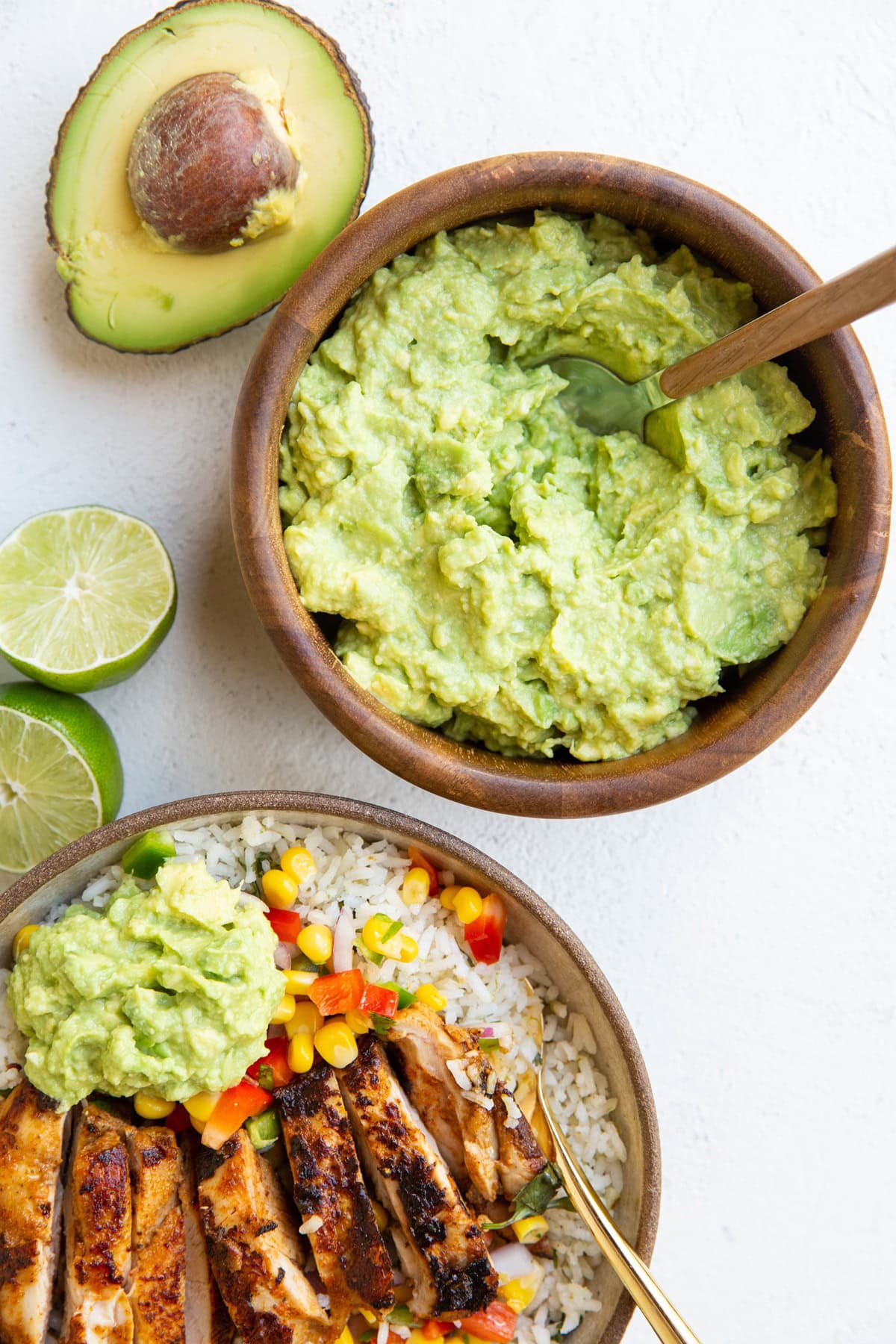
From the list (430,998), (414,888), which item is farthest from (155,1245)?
(414,888)

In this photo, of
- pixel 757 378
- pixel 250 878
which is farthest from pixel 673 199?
pixel 250 878

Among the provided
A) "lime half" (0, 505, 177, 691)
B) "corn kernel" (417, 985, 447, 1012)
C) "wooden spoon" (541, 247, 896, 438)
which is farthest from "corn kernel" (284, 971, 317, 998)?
"wooden spoon" (541, 247, 896, 438)

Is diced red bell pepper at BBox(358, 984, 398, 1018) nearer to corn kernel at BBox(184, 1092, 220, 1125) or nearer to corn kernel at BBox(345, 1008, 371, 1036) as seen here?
corn kernel at BBox(345, 1008, 371, 1036)

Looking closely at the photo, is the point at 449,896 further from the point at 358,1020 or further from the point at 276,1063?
the point at 276,1063

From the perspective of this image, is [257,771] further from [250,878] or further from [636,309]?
[636,309]

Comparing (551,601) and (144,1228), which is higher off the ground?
(551,601)
